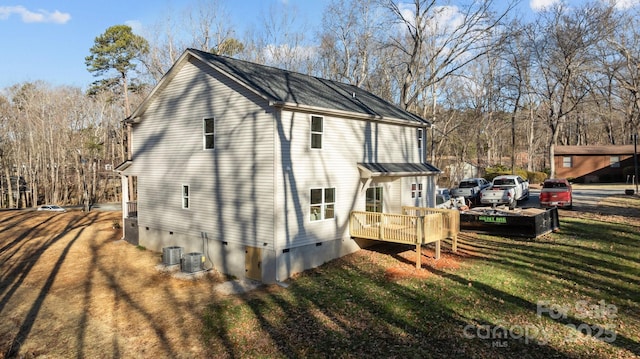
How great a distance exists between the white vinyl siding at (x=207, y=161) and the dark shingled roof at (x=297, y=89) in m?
0.50

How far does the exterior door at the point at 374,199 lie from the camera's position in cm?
1772

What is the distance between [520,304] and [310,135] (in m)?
8.64

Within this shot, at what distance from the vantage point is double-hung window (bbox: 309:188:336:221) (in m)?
14.9

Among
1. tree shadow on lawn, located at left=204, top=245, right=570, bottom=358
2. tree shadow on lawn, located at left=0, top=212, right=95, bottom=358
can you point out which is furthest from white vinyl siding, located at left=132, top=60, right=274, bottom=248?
tree shadow on lawn, located at left=0, top=212, right=95, bottom=358

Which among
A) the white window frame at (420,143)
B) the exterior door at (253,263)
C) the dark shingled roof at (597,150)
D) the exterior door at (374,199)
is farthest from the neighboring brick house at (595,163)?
the exterior door at (253,263)

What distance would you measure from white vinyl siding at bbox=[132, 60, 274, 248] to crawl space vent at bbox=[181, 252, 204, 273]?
1033mm

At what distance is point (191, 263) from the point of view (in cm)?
1481

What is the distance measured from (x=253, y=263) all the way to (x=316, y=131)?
5.37 m

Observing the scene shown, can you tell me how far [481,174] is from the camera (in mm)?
49250

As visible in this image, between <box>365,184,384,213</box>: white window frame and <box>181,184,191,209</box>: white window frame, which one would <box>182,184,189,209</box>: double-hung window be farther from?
<box>365,184,384,213</box>: white window frame

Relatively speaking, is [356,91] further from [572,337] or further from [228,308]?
[572,337]

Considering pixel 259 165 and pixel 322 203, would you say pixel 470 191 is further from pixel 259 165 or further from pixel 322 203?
pixel 259 165

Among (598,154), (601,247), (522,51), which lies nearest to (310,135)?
(601,247)

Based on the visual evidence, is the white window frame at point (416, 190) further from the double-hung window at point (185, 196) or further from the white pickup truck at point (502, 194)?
the double-hung window at point (185, 196)
